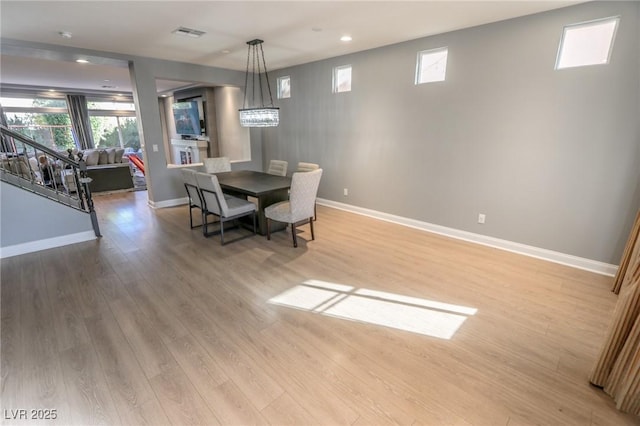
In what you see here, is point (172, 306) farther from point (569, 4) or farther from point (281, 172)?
point (569, 4)

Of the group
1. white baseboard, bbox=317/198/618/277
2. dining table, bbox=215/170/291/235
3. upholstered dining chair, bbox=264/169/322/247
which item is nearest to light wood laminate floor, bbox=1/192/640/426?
white baseboard, bbox=317/198/618/277

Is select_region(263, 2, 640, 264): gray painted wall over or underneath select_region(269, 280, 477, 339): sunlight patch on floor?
over

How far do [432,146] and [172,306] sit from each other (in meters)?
3.72

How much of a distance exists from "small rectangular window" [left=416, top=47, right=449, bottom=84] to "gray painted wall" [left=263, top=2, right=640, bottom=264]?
8 cm

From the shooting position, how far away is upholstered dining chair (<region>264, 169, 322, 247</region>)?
3.49 m

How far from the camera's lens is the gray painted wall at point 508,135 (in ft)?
9.28

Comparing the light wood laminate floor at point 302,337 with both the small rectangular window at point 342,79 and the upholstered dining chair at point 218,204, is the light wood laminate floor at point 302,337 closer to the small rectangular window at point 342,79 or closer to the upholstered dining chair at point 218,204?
the upholstered dining chair at point 218,204

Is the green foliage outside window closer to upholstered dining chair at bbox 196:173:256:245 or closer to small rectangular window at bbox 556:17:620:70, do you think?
upholstered dining chair at bbox 196:173:256:245

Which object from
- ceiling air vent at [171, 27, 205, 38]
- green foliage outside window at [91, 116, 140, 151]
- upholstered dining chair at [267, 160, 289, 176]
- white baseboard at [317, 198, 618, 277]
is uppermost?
ceiling air vent at [171, 27, 205, 38]

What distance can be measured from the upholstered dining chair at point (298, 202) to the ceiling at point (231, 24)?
68.8 inches

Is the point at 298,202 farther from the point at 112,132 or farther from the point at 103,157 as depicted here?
the point at 112,132

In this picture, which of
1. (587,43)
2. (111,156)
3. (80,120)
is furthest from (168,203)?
(80,120)

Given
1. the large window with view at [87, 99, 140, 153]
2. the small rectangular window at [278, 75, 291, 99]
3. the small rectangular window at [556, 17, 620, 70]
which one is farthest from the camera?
the large window with view at [87, 99, 140, 153]

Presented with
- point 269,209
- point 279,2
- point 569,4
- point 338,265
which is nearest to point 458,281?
point 338,265
